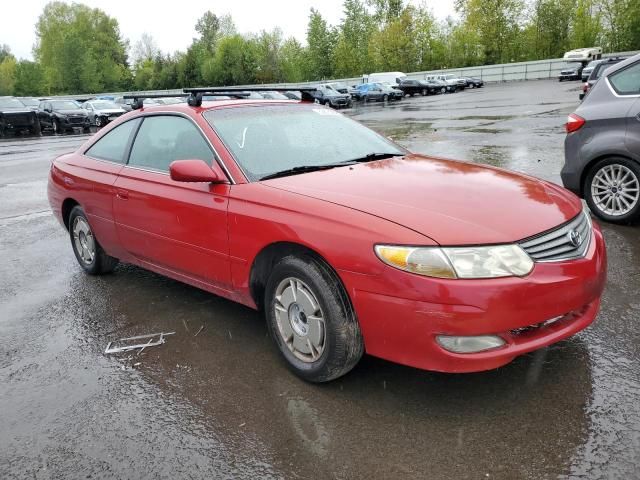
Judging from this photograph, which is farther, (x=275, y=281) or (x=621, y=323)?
(x=621, y=323)

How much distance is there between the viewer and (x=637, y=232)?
5605 mm

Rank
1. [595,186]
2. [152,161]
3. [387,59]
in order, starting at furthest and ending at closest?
[387,59], [595,186], [152,161]

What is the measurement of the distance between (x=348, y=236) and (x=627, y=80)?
439cm

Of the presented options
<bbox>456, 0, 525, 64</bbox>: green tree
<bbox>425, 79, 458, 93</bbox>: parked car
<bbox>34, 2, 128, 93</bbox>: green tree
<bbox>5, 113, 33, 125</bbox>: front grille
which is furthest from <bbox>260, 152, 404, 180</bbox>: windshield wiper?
<bbox>34, 2, 128, 93</bbox>: green tree

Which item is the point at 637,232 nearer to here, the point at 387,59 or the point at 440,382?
the point at 440,382

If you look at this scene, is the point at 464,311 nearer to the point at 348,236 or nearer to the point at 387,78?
the point at 348,236

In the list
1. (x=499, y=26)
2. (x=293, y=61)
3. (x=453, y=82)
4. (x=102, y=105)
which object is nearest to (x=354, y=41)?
(x=293, y=61)

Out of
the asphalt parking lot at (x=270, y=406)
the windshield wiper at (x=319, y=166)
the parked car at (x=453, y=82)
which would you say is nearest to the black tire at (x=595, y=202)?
the asphalt parking lot at (x=270, y=406)

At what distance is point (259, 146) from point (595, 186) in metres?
3.88

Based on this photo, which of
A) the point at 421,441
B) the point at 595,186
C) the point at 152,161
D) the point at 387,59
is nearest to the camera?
the point at 421,441

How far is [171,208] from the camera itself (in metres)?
4.04

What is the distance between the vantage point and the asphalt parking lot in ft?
8.55

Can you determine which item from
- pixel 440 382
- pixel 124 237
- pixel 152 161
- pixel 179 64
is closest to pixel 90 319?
pixel 124 237

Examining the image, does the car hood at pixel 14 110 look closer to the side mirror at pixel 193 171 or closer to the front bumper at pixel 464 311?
the side mirror at pixel 193 171
